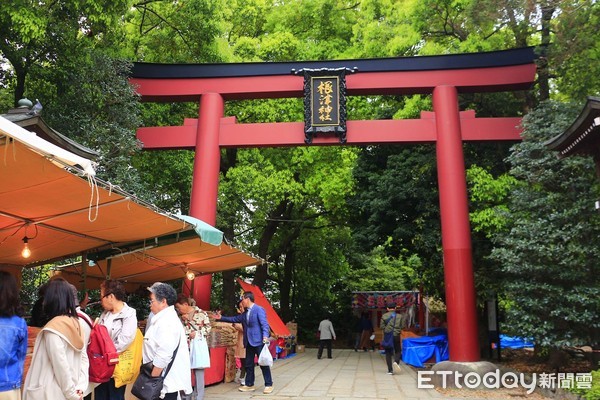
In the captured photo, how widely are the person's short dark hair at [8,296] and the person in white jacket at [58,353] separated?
218mm

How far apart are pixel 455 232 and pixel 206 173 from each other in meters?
5.64

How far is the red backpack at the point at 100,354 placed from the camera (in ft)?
12.7

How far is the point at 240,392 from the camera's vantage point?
7812 millimetres

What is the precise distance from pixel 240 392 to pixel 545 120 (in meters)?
8.04

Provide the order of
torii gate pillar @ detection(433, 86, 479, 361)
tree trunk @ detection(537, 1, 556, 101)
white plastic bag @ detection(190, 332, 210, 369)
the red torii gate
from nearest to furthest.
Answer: white plastic bag @ detection(190, 332, 210, 369)
torii gate pillar @ detection(433, 86, 479, 361)
tree trunk @ detection(537, 1, 556, 101)
the red torii gate

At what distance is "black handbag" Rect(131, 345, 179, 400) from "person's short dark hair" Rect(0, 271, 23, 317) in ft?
4.00

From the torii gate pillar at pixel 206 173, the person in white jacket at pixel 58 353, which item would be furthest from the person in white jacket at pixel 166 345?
the torii gate pillar at pixel 206 173

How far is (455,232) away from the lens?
1074cm

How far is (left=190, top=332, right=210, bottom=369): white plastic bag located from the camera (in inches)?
247

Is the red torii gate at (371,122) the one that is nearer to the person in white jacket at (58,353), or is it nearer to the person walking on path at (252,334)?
the person walking on path at (252,334)

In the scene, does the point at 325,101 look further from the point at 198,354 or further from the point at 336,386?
the point at 198,354
